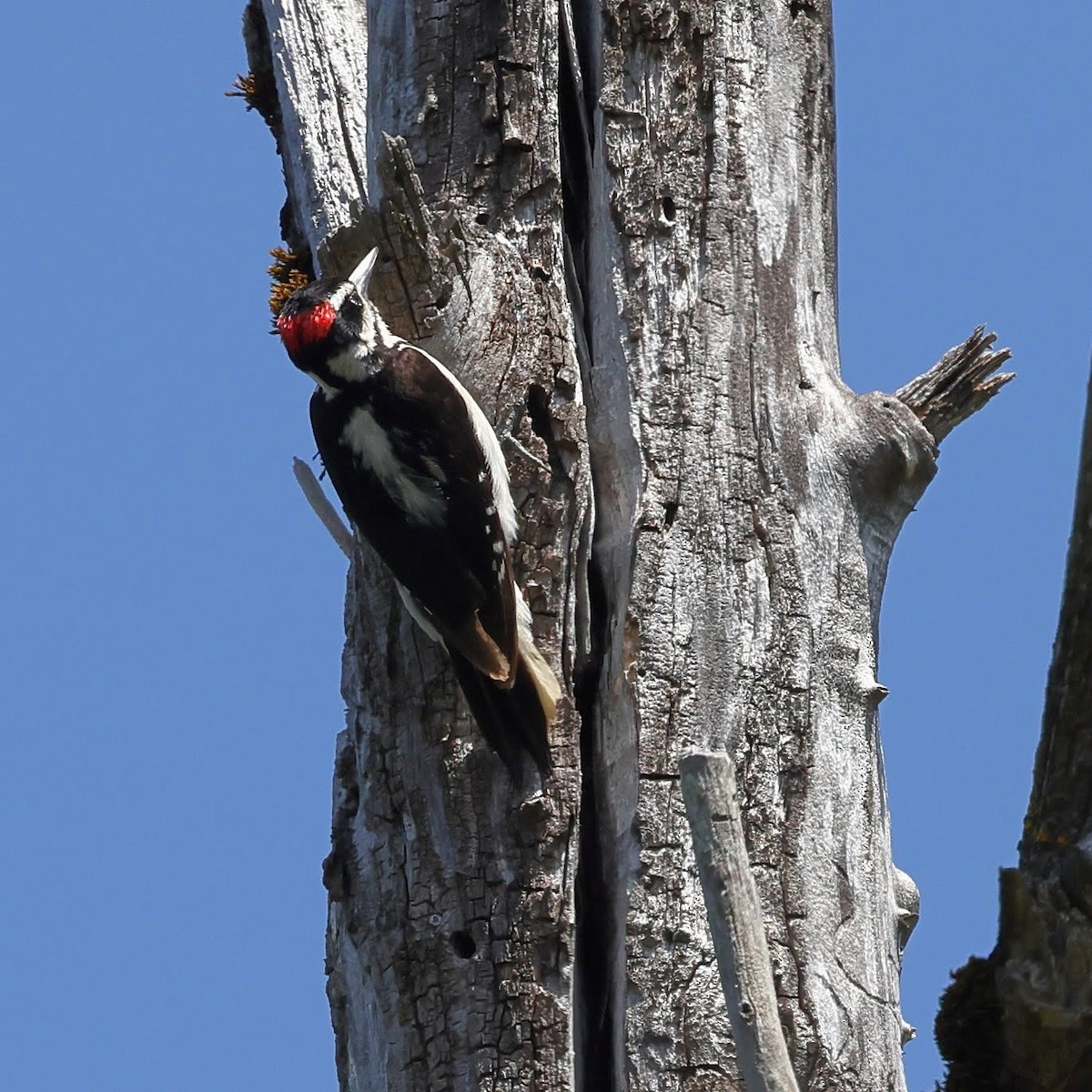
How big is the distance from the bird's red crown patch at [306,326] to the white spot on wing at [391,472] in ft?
0.61

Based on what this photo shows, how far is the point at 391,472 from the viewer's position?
11.8ft

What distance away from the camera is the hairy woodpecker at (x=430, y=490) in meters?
3.15

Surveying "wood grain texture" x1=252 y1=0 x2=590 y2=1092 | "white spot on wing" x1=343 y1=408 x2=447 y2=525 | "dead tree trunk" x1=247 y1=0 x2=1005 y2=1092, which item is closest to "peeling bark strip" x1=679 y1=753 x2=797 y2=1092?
"dead tree trunk" x1=247 y1=0 x2=1005 y2=1092

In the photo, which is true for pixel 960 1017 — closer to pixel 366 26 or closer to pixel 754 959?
pixel 754 959

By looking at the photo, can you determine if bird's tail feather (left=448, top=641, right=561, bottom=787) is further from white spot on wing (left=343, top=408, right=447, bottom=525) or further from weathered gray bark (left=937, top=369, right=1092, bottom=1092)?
weathered gray bark (left=937, top=369, right=1092, bottom=1092)

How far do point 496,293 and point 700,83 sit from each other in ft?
1.99

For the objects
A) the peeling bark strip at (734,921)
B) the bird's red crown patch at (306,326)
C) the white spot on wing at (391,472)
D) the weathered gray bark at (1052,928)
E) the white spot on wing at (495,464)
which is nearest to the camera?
the peeling bark strip at (734,921)

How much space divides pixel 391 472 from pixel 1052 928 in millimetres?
1575

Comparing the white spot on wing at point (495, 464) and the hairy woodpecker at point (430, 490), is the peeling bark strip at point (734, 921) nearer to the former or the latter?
the hairy woodpecker at point (430, 490)

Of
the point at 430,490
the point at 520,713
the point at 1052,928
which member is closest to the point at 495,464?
the point at 430,490

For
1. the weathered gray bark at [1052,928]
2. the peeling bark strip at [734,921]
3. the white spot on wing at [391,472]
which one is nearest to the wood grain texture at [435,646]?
the white spot on wing at [391,472]

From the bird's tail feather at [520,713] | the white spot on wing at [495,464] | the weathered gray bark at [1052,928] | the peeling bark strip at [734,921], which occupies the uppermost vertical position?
the white spot on wing at [495,464]

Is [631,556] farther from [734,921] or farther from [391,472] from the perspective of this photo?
[734,921]

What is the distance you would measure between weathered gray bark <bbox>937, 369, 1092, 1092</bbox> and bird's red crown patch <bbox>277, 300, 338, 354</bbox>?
62.5 inches
